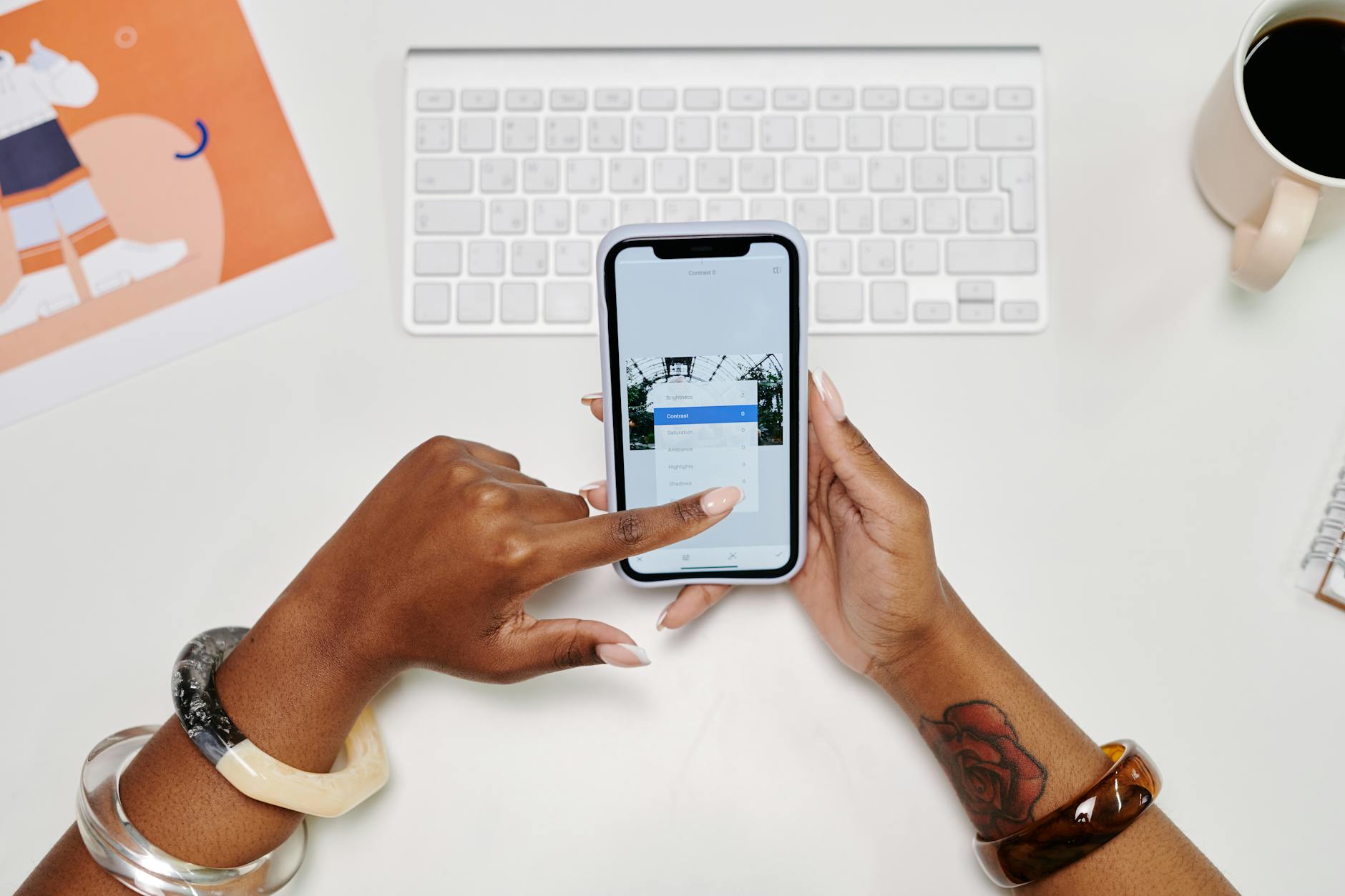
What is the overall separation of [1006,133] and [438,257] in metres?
0.46

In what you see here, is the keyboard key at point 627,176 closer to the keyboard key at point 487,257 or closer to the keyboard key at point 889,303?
the keyboard key at point 487,257

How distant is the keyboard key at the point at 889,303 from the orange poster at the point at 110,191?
0.46 meters

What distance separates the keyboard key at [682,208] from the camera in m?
0.71

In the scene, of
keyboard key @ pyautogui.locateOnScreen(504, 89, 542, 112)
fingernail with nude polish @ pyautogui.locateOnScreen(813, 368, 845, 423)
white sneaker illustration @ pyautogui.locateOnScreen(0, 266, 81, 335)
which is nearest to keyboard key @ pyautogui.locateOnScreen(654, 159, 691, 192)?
keyboard key @ pyautogui.locateOnScreen(504, 89, 542, 112)

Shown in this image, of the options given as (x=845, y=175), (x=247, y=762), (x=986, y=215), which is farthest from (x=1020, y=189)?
(x=247, y=762)

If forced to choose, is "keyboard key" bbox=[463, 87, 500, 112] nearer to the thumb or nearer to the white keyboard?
the white keyboard

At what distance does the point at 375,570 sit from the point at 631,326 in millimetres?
240

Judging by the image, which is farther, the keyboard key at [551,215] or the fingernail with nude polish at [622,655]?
the keyboard key at [551,215]

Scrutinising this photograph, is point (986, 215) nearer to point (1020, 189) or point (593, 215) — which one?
point (1020, 189)

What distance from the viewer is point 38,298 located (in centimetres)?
73

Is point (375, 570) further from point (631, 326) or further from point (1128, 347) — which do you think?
point (1128, 347)

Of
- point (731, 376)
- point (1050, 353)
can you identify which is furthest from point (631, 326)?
point (1050, 353)

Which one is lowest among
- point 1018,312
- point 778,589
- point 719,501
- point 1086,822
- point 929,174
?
point 1086,822

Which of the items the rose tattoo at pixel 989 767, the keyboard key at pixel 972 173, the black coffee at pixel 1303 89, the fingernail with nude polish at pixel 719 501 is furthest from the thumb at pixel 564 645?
the black coffee at pixel 1303 89
